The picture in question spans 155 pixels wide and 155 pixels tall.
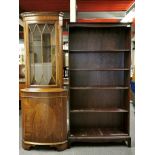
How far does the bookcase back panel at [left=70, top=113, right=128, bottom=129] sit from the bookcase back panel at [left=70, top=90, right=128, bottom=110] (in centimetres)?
18

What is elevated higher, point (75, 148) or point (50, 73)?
point (50, 73)

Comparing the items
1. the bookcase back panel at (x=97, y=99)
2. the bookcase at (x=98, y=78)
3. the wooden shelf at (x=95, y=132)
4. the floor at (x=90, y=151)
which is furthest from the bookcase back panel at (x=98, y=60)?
the floor at (x=90, y=151)

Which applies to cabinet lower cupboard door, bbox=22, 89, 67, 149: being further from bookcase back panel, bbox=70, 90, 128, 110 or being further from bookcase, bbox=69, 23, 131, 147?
bookcase back panel, bbox=70, 90, 128, 110

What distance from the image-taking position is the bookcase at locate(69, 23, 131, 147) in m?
4.81

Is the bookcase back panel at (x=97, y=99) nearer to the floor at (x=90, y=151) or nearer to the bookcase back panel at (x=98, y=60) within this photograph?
the bookcase back panel at (x=98, y=60)

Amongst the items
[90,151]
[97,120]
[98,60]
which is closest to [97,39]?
[98,60]

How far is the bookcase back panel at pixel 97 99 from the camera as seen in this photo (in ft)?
16.2

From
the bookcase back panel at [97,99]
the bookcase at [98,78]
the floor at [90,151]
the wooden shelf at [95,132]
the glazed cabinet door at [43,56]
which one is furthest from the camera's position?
the bookcase back panel at [97,99]

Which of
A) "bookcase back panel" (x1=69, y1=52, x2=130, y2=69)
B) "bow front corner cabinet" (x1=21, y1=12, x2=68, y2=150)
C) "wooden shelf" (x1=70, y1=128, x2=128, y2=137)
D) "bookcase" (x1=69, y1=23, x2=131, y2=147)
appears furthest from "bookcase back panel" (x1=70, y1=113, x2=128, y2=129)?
"bookcase back panel" (x1=69, y1=52, x2=130, y2=69)
